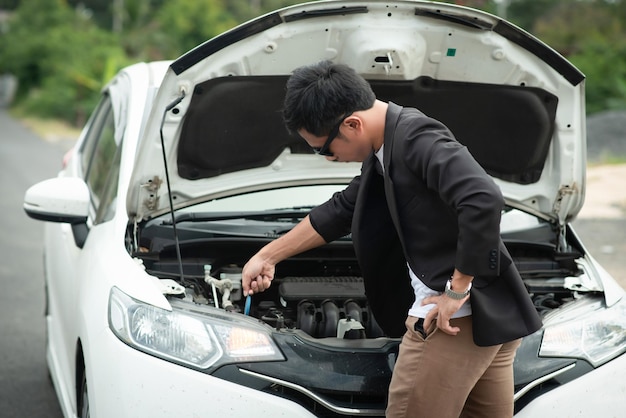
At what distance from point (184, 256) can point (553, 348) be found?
171 centimetres

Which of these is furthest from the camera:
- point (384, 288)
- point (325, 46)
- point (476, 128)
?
point (476, 128)

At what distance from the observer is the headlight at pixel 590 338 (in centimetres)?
318

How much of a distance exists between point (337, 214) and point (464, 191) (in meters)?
0.97

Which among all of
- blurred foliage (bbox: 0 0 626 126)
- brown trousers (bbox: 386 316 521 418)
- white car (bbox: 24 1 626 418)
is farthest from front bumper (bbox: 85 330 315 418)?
blurred foliage (bbox: 0 0 626 126)

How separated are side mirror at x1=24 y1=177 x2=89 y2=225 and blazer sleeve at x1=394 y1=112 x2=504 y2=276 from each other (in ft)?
5.97

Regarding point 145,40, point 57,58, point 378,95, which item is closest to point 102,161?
point 378,95

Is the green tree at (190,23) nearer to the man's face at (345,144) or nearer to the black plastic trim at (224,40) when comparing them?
the black plastic trim at (224,40)

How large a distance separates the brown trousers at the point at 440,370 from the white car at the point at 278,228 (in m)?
0.24

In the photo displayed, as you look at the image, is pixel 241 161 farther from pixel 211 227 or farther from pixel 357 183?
pixel 357 183

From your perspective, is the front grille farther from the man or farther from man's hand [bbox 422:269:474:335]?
man's hand [bbox 422:269:474:335]

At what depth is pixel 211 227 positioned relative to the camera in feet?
13.6

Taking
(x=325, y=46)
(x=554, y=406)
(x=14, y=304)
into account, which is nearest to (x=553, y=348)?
(x=554, y=406)

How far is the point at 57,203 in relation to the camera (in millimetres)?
3920

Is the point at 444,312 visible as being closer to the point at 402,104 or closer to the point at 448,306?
the point at 448,306
